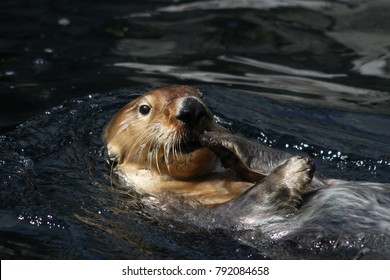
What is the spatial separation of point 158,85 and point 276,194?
3.36 metres

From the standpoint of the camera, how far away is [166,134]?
5.47 m

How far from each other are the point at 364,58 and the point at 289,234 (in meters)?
4.28

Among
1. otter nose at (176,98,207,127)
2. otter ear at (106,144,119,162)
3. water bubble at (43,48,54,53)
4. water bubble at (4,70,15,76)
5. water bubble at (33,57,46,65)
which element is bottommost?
water bubble at (4,70,15,76)

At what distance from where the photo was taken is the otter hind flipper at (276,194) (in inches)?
195

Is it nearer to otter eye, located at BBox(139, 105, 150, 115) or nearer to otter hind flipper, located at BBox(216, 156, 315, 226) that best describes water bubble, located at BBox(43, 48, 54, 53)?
otter eye, located at BBox(139, 105, 150, 115)

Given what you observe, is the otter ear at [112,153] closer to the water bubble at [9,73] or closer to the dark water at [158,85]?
the dark water at [158,85]

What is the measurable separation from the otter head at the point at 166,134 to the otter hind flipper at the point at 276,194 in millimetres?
575

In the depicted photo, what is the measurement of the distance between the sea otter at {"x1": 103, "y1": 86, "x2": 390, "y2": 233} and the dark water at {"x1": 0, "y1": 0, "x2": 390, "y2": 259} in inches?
7.5

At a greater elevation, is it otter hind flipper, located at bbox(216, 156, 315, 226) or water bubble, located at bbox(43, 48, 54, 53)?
otter hind flipper, located at bbox(216, 156, 315, 226)

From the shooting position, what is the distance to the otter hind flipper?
4.95m

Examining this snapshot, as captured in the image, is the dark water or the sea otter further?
the dark water

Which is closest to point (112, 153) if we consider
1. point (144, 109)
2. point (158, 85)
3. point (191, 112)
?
point (144, 109)

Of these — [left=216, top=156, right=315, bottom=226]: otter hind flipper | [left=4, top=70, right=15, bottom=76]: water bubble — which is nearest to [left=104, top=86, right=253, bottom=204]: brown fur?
[left=216, top=156, right=315, bottom=226]: otter hind flipper
